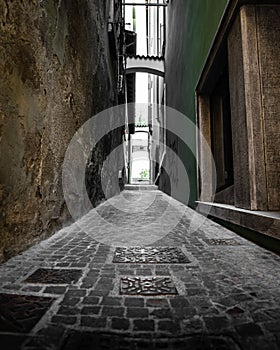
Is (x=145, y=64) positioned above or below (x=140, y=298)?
above

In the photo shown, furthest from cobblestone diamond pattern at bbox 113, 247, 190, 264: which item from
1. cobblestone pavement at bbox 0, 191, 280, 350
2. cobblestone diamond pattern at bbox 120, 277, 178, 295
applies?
cobblestone diamond pattern at bbox 120, 277, 178, 295

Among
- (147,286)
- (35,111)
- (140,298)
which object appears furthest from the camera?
(35,111)

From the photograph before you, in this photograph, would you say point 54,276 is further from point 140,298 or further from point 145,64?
point 145,64

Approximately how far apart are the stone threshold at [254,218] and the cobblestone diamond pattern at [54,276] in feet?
3.92

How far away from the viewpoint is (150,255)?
1765mm

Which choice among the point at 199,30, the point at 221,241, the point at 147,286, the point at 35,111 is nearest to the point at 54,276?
the point at 147,286

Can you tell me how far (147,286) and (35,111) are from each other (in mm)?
1411

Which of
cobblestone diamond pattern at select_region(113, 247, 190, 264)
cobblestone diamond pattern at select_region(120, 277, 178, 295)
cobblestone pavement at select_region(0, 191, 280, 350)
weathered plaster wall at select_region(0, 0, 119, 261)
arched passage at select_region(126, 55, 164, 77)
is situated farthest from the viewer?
arched passage at select_region(126, 55, 164, 77)

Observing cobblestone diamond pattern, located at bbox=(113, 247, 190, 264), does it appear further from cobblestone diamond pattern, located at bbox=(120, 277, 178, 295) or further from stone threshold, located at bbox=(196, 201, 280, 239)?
stone threshold, located at bbox=(196, 201, 280, 239)

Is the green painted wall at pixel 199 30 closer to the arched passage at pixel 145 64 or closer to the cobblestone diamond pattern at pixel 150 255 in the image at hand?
the cobblestone diamond pattern at pixel 150 255

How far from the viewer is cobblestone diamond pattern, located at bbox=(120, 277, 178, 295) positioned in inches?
47.0

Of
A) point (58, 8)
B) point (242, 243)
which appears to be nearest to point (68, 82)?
point (58, 8)

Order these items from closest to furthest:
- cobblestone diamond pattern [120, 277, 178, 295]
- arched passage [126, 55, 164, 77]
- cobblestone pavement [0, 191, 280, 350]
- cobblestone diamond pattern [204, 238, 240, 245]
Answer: cobblestone pavement [0, 191, 280, 350]
cobblestone diamond pattern [120, 277, 178, 295]
cobblestone diamond pattern [204, 238, 240, 245]
arched passage [126, 55, 164, 77]

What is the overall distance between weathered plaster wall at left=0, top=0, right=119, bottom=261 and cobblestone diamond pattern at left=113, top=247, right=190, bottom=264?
65 centimetres
